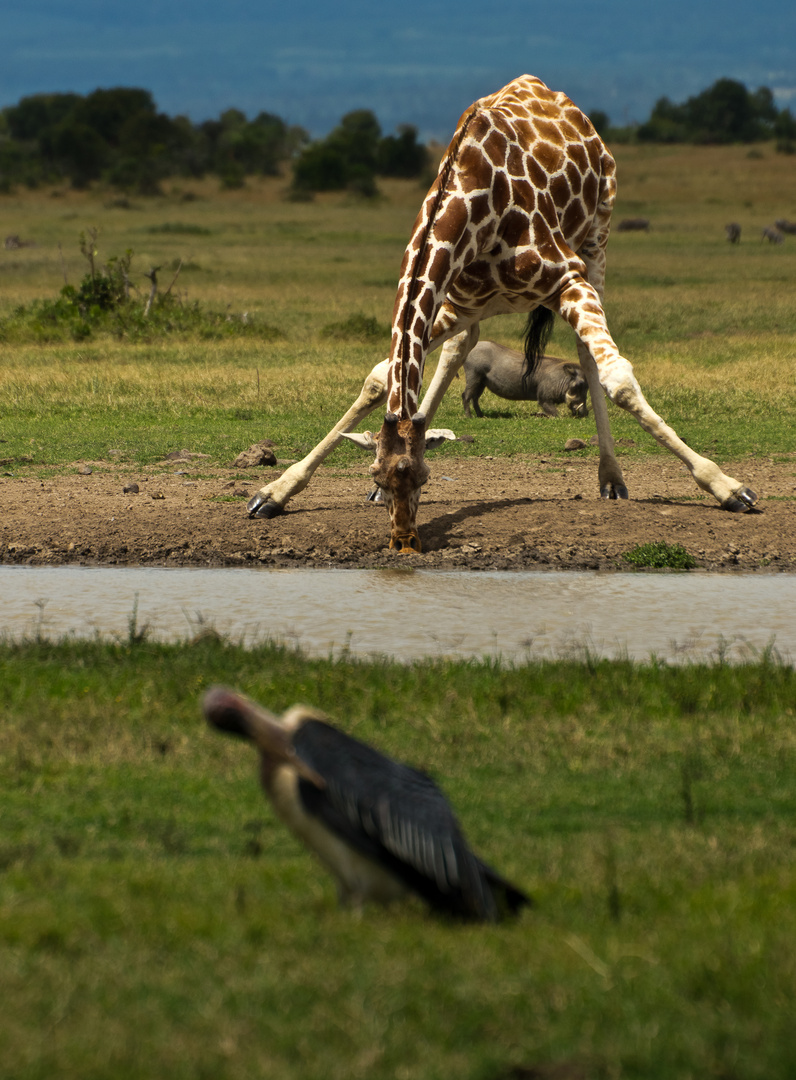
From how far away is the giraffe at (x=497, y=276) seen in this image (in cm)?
→ 959

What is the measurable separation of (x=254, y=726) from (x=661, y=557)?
19.2ft

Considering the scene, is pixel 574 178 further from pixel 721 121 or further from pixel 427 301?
pixel 721 121

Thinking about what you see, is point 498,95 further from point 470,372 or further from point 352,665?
point 352,665

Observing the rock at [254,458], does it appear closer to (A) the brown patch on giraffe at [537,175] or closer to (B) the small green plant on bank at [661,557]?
(A) the brown patch on giraffe at [537,175]

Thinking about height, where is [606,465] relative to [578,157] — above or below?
below

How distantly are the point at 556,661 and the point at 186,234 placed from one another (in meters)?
44.5

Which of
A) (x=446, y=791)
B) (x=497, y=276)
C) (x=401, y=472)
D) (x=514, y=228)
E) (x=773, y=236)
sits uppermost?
(x=514, y=228)

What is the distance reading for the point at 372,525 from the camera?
9594 millimetres

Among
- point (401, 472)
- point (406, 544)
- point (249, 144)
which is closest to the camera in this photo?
point (401, 472)

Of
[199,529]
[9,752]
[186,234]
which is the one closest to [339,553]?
[199,529]

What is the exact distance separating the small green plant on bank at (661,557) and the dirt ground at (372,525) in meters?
0.09

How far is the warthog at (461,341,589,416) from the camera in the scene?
1566 centimetres

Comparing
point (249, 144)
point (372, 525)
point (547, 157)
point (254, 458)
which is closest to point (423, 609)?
point (372, 525)

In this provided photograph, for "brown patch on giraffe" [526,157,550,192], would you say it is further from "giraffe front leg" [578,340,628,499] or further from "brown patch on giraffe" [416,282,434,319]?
"brown patch on giraffe" [416,282,434,319]
